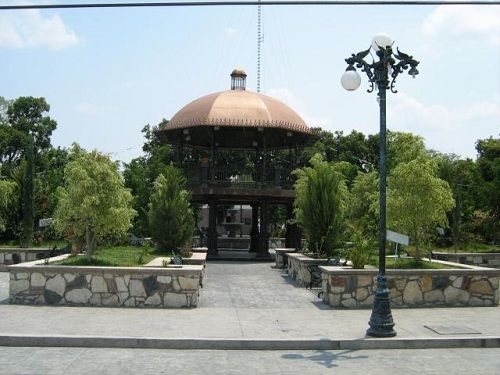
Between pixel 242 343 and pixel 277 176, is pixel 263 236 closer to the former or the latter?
pixel 277 176

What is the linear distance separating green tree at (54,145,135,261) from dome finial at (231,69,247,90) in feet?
55.9

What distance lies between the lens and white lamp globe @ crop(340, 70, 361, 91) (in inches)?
433

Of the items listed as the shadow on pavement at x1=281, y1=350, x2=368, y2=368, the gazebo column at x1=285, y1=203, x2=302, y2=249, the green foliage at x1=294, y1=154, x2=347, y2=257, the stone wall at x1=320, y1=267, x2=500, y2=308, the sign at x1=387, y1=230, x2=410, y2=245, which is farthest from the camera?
the gazebo column at x1=285, y1=203, x2=302, y2=249

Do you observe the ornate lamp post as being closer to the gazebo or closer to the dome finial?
the gazebo

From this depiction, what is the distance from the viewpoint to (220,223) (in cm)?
5256

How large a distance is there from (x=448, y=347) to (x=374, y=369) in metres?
2.20

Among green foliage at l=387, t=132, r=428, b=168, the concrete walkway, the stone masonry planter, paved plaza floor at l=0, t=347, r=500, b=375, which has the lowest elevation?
paved plaza floor at l=0, t=347, r=500, b=375

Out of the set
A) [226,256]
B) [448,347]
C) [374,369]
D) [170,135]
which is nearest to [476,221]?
[226,256]

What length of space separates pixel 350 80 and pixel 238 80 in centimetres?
2116

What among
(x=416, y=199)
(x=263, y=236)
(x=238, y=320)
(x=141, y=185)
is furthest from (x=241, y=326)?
(x=141, y=185)

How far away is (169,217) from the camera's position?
2038 cm

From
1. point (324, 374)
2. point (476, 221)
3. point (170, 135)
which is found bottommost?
point (324, 374)

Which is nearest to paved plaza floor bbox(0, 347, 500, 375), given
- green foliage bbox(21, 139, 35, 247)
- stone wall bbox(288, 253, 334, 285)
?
stone wall bbox(288, 253, 334, 285)

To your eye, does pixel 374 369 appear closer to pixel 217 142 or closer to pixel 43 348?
pixel 43 348
